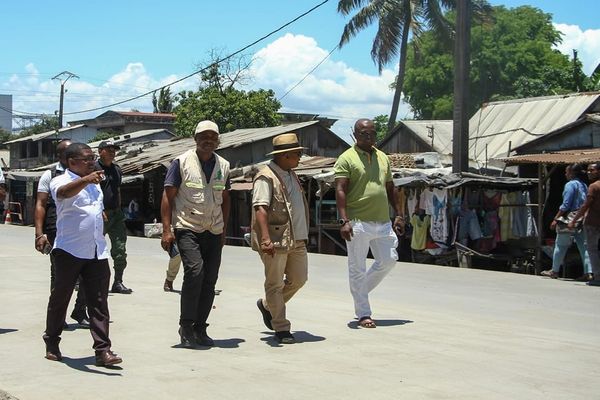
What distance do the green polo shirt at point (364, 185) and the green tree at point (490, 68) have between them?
46096 millimetres

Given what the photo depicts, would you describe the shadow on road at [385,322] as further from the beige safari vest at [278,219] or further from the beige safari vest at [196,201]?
the beige safari vest at [196,201]

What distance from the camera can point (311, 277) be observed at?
13.5 m

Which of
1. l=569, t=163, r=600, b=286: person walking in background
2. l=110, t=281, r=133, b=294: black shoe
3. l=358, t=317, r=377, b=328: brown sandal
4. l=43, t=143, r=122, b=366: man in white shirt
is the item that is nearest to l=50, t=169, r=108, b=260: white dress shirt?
l=43, t=143, r=122, b=366: man in white shirt

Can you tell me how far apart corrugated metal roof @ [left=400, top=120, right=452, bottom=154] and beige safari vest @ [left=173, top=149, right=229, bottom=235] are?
2103cm

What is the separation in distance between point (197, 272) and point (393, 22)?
3087 cm

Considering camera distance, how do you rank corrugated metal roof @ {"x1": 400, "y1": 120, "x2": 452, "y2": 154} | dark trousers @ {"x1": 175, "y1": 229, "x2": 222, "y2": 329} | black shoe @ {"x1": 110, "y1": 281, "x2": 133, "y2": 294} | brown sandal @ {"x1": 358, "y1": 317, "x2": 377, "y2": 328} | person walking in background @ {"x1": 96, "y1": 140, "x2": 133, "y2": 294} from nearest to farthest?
dark trousers @ {"x1": 175, "y1": 229, "x2": 222, "y2": 329} → brown sandal @ {"x1": 358, "y1": 317, "x2": 377, "y2": 328} → person walking in background @ {"x1": 96, "y1": 140, "x2": 133, "y2": 294} → black shoe @ {"x1": 110, "y1": 281, "x2": 133, "y2": 294} → corrugated metal roof @ {"x1": 400, "y1": 120, "x2": 452, "y2": 154}

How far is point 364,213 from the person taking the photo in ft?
26.3

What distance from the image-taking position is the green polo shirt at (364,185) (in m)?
8.03

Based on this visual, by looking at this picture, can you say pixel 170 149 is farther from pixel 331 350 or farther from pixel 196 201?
pixel 331 350

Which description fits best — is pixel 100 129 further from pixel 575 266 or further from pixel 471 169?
pixel 575 266

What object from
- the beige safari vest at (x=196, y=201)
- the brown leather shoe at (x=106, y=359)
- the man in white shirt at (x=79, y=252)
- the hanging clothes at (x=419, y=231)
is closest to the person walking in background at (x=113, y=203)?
the beige safari vest at (x=196, y=201)

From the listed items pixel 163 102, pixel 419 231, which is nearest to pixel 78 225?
pixel 419 231

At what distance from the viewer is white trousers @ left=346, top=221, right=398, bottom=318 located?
802 centimetres

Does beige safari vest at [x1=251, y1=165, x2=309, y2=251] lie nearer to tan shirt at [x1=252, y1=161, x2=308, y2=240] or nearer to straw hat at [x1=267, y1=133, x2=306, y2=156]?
tan shirt at [x1=252, y1=161, x2=308, y2=240]
